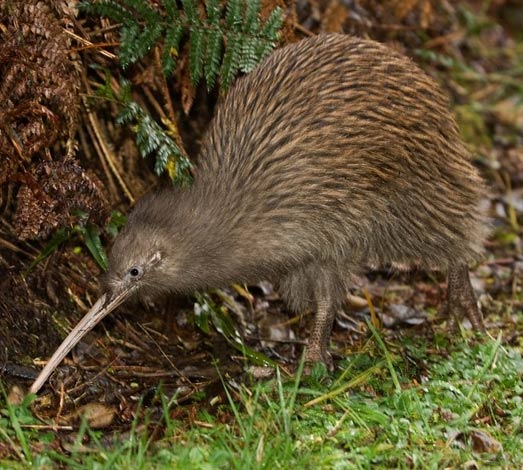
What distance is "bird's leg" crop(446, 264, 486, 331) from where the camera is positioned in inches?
171

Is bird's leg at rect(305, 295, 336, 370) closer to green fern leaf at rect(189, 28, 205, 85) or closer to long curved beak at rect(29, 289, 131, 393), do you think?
long curved beak at rect(29, 289, 131, 393)

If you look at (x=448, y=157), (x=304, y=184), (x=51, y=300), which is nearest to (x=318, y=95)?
(x=304, y=184)

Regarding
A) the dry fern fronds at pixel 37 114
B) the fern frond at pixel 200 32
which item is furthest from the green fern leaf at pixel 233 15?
the dry fern fronds at pixel 37 114

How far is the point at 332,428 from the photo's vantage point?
330 centimetres

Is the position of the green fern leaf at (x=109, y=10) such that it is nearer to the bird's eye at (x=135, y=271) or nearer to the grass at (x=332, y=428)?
the bird's eye at (x=135, y=271)

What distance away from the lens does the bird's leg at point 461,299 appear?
4.35 m

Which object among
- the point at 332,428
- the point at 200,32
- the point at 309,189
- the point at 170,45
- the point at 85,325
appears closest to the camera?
the point at 332,428

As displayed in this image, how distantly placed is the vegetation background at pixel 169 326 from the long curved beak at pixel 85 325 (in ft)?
0.42

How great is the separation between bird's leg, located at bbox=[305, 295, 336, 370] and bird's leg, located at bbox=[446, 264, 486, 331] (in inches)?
24.2

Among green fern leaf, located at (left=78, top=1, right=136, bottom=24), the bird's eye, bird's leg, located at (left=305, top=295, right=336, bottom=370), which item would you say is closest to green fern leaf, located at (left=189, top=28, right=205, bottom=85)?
green fern leaf, located at (left=78, top=1, right=136, bottom=24)

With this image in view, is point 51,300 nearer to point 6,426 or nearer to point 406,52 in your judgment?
point 6,426

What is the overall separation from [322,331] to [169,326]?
2.09ft

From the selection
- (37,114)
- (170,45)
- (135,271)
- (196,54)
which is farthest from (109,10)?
(135,271)

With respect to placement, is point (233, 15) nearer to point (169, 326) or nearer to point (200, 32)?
point (200, 32)
